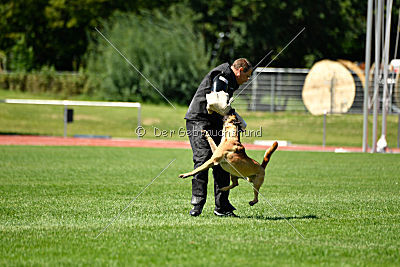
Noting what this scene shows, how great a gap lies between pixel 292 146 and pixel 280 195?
1466cm

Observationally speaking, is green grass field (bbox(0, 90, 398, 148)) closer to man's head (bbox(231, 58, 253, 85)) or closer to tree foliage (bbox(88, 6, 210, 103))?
tree foliage (bbox(88, 6, 210, 103))

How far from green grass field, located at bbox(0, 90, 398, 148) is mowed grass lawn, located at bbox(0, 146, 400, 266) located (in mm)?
14052

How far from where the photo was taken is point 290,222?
7754 mm

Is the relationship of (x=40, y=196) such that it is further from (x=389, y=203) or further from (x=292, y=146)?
(x=292, y=146)

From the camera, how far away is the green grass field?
95.1ft

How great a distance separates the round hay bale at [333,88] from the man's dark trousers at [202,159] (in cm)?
2346

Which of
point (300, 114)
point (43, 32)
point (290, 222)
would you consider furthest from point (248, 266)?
point (43, 32)

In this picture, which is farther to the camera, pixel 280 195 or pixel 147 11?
pixel 147 11

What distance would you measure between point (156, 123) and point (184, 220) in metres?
23.2

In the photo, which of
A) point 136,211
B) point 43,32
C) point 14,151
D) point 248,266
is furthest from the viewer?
point 43,32

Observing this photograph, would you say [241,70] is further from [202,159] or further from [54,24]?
[54,24]

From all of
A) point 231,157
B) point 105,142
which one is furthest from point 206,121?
point 105,142

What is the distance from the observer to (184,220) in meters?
7.80

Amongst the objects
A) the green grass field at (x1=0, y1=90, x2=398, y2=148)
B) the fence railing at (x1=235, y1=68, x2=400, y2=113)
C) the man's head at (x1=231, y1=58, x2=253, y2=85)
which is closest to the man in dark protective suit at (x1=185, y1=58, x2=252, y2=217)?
the man's head at (x1=231, y1=58, x2=253, y2=85)
